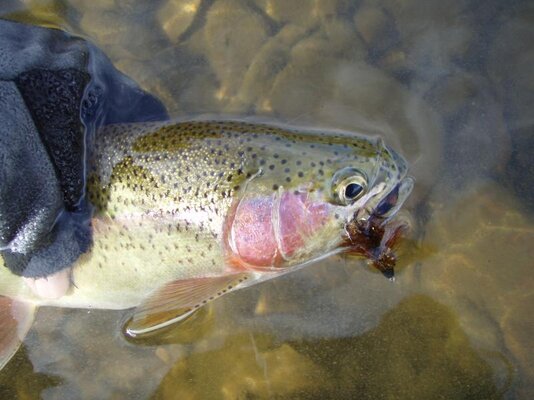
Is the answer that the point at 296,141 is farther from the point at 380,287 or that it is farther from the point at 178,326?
the point at 178,326

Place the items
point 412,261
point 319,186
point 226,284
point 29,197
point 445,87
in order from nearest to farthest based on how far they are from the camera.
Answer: point 29,197
point 319,186
point 226,284
point 412,261
point 445,87

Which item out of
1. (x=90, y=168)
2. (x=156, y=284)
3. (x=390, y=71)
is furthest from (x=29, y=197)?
(x=390, y=71)

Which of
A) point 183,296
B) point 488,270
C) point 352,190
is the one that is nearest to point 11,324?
point 183,296

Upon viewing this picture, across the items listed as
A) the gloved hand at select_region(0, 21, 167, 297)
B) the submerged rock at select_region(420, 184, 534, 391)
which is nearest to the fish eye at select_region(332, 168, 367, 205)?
the submerged rock at select_region(420, 184, 534, 391)

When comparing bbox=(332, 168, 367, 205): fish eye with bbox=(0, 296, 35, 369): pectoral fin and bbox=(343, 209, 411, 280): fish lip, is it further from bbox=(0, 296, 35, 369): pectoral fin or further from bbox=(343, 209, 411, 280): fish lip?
bbox=(0, 296, 35, 369): pectoral fin

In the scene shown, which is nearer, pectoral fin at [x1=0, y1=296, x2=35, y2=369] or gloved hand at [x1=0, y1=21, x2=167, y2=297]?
gloved hand at [x1=0, y1=21, x2=167, y2=297]

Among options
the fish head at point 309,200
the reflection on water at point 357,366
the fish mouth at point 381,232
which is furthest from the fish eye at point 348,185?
the reflection on water at point 357,366
